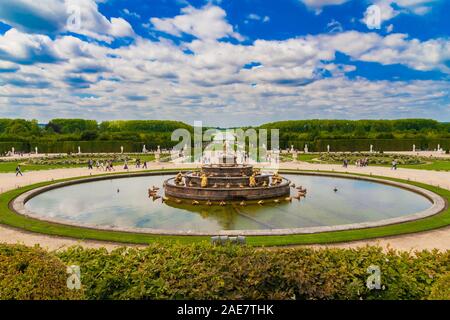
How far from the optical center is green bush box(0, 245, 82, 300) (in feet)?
16.2

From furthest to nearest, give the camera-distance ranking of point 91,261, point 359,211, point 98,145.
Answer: point 98,145 → point 359,211 → point 91,261

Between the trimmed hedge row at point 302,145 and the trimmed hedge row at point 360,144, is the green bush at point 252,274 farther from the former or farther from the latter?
the trimmed hedge row at point 302,145

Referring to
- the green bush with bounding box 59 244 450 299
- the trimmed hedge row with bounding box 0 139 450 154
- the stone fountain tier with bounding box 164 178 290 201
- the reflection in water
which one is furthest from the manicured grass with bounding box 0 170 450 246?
the trimmed hedge row with bounding box 0 139 450 154

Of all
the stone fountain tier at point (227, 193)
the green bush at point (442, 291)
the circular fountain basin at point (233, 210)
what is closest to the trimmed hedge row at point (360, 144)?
the circular fountain basin at point (233, 210)

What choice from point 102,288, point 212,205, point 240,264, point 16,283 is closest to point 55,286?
point 16,283

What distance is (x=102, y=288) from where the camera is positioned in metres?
6.25

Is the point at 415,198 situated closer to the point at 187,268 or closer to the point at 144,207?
the point at 144,207

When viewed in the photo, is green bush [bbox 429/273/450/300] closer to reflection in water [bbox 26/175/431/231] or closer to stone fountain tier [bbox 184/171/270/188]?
reflection in water [bbox 26/175/431/231]

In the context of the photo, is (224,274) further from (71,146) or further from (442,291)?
(71,146)

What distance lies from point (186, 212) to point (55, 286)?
51.2 ft

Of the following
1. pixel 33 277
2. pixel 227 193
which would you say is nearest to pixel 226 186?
pixel 227 193

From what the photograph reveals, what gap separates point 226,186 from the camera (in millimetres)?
24609

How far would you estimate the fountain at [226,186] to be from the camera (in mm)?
23391
